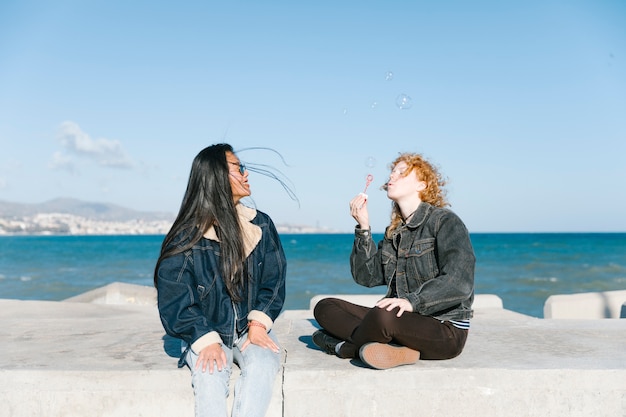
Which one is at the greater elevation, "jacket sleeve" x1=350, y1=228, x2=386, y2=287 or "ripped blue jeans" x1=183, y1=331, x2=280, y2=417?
"jacket sleeve" x1=350, y1=228, x2=386, y2=287

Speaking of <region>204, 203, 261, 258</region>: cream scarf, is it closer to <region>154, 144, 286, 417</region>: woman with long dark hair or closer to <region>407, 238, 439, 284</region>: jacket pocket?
<region>154, 144, 286, 417</region>: woman with long dark hair

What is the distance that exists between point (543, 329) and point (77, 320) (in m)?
4.09

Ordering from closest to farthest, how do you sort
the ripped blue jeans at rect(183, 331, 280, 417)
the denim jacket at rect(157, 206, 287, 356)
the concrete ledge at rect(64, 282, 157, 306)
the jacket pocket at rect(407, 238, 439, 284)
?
the ripped blue jeans at rect(183, 331, 280, 417), the denim jacket at rect(157, 206, 287, 356), the jacket pocket at rect(407, 238, 439, 284), the concrete ledge at rect(64, 282, 157, 306)

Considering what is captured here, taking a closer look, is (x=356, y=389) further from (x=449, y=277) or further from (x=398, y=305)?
(x=449, y=277)

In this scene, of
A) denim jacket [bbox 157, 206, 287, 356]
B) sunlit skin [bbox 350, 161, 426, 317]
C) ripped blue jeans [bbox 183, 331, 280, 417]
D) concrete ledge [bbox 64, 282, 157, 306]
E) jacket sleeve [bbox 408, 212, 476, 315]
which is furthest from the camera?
concrete ledge [bbox 64, 282, 157, 306]

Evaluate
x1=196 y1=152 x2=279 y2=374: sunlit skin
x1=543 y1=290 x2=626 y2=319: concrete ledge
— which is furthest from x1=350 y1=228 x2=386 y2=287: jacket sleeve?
x1=543 y1=290 x2=626 y2=319: concrete ledge

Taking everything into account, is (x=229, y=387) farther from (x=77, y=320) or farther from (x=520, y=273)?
(x=520, y=273)

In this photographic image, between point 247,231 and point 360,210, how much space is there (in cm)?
74

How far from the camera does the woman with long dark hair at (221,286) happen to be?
3.09m

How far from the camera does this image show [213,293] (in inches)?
130

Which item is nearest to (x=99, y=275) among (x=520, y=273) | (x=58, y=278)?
(x=58, y=278)

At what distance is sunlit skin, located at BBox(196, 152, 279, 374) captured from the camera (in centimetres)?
307

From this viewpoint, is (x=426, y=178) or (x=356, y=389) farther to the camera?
(x=426, y=178)

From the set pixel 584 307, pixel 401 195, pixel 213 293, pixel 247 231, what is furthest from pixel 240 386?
pixel 584 307
